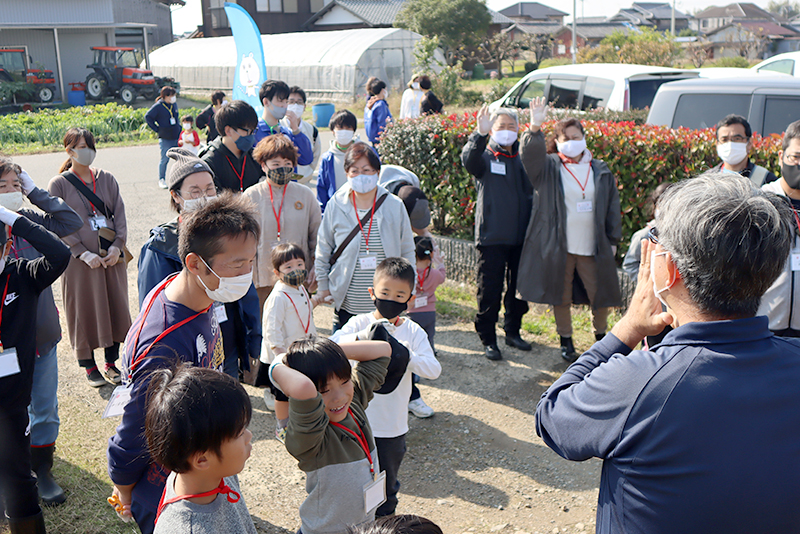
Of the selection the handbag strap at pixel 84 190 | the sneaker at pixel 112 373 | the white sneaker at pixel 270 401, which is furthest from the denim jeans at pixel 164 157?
the white sneaker at pixel 270 401

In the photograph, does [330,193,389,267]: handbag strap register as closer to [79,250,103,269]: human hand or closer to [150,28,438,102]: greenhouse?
[79,250,103,269]: human hand

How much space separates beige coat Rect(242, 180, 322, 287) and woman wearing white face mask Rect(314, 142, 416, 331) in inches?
12.0

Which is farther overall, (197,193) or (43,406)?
(43,406)

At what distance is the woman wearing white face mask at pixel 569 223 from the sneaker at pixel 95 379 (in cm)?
347

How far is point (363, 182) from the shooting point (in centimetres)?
438

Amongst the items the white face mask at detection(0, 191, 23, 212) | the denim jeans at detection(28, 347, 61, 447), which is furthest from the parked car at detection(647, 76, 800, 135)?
the denim jeans at detection(28, 347, 61, 447)

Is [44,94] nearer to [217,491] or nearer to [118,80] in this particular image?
[118,80]

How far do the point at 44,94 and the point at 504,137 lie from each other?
2861 centimetres

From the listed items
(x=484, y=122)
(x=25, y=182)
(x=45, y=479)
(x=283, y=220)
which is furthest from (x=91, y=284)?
(x=484, y=122)

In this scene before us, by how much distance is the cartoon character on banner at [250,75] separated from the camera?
8727 millimetres

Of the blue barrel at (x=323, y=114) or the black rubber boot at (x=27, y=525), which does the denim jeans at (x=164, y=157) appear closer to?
the blue barrel at (x=323, y=114)

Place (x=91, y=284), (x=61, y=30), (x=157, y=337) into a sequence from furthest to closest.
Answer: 1. (x=61, y=30)
2. (x=91, y=284)
3. (x=157, y=337)

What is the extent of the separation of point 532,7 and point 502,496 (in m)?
101

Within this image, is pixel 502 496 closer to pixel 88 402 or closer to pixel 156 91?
pixel 88 402
